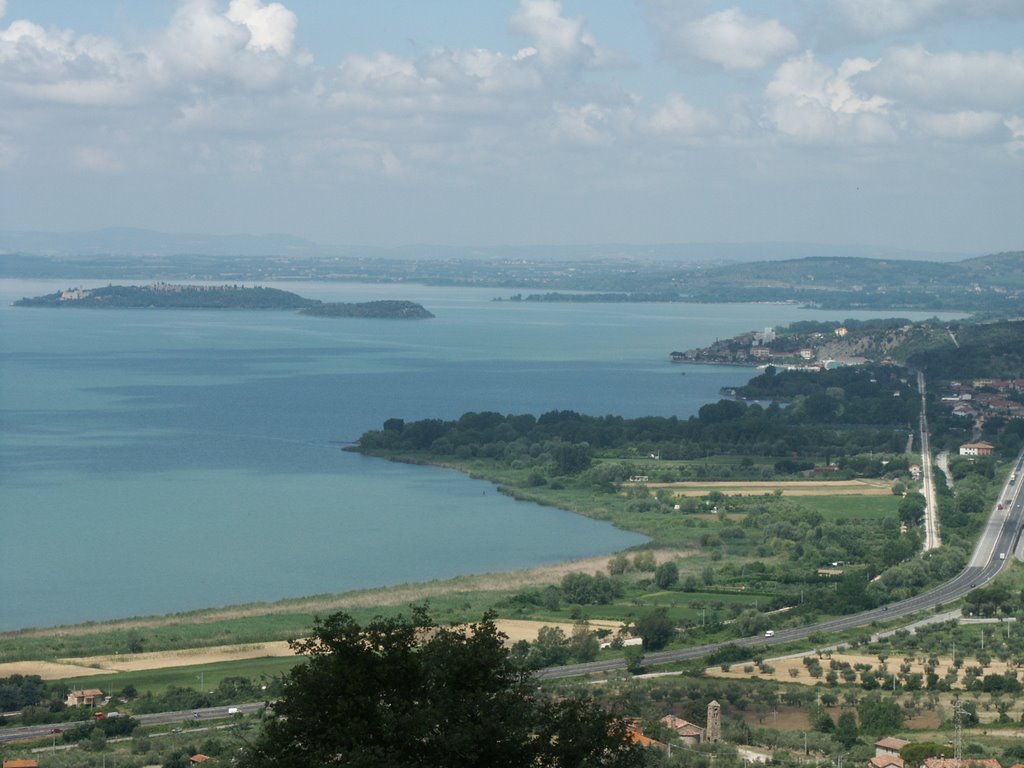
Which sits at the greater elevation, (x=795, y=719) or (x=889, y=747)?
(x=889, y=747)

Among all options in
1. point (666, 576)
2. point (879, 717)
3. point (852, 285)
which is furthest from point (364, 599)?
point (852, 285)

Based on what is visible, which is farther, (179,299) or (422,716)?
(179,299)

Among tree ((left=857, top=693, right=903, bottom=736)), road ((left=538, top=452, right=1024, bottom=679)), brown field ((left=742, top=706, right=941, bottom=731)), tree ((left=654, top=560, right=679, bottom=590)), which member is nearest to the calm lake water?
A: tree ((left=654, top=560, right=679, bottom=590))

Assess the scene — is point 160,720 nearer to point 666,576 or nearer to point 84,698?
point 84,698

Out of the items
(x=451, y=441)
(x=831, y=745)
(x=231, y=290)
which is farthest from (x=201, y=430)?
(x=231, y=290)

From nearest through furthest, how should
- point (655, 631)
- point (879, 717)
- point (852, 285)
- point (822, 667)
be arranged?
point (879, 717) → point (822, 667) → point (655, 631) → point (852, 285)
